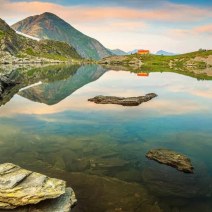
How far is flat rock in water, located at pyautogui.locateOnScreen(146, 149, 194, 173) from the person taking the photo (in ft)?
79.5

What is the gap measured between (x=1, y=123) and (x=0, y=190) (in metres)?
23.2

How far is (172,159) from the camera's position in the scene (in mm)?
25359

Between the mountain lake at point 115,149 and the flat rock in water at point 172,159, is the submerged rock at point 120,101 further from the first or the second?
the flat rock in water at point 172,159

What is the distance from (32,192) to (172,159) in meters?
12.1

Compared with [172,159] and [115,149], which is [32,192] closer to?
[172,159]

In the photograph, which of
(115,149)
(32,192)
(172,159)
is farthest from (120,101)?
(32,192)

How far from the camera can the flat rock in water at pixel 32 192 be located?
1689 cm

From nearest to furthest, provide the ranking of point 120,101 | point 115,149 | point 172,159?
point 172,159 < point 115,149 < point 120,101

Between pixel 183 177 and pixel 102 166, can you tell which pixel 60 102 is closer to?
pixel 102 166

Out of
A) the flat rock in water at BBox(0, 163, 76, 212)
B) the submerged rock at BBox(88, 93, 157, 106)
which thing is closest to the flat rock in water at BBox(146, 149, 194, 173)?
the flat rock in water at BBox(0, 163, 76, 212)

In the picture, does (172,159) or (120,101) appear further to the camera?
(120,101)

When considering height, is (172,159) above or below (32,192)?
below

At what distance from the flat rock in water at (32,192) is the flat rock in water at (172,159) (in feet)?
29.9

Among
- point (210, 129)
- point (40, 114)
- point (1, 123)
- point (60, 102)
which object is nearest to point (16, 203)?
point (1, 123)
